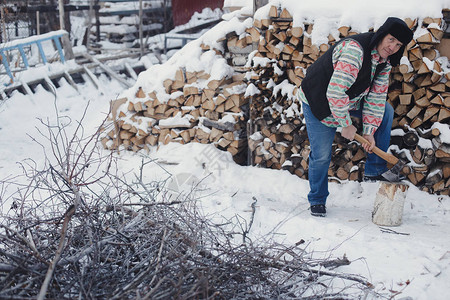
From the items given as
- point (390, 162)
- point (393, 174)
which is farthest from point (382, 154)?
point (393, 174)

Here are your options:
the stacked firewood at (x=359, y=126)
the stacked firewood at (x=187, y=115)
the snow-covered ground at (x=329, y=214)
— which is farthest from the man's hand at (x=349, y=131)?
the stacked firewood at (x=187, y=115)

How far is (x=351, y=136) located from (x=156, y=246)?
1.82 metres

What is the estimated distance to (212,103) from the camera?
16.9ft

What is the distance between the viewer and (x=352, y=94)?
3.57 metres

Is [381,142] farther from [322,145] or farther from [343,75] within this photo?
[343,75]

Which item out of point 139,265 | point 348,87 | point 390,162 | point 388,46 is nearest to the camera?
point 139,265

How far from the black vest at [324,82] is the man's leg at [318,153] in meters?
0.13

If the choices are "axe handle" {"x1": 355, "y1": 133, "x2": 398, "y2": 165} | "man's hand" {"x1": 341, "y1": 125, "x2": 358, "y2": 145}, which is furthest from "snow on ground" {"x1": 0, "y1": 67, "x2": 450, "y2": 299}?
"man's hand" {"x1": 341, "y1": 125, "x2": 358, "y2": 145}

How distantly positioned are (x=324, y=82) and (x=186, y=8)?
10.7 meters

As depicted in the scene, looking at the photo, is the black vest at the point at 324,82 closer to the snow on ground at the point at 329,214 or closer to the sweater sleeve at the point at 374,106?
the sweater sleeve at the point at 374,106

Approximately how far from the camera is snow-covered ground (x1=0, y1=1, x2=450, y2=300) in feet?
9.47

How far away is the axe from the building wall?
10.1 metres

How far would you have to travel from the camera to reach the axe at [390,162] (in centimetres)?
364

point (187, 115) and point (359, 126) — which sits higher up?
point (359, 126)
